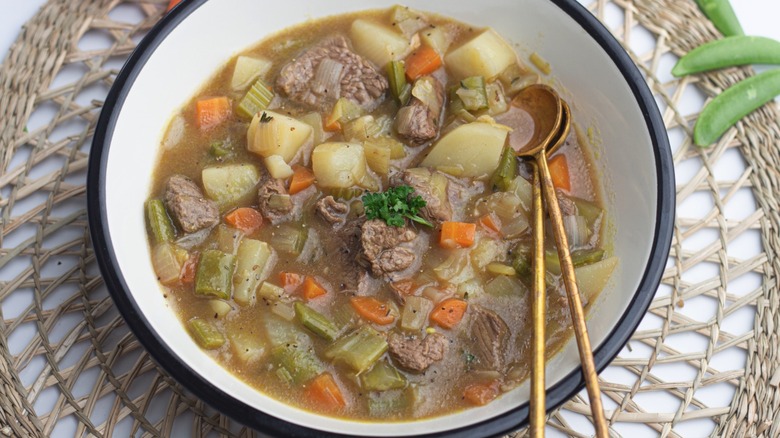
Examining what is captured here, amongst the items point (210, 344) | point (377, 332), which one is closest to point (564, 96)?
point (377, 332)

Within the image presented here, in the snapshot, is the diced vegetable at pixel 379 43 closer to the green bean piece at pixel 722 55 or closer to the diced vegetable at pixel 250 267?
the diced vegetable at pixel 250 267

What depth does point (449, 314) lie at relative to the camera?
4.10m

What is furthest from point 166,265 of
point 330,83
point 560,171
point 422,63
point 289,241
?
point 560,171

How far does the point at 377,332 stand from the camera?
405cm

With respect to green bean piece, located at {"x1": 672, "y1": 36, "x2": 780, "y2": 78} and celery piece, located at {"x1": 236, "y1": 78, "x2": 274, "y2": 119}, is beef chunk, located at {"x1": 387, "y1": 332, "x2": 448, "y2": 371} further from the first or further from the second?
green bean piece, located at {"x1": 672, "y1": 36, "x2": 780, "y2": 78}

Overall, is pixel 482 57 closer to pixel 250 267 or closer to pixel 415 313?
pixel 415 313

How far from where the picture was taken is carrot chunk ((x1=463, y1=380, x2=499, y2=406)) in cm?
390

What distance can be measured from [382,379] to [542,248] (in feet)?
3.57

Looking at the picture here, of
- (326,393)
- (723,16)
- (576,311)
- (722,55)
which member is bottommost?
(326,393)

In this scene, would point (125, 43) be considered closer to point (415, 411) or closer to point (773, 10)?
point (415, 411)

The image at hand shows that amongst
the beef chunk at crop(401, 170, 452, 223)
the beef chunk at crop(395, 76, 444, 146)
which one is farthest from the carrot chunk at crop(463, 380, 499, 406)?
the beef chunk at crop(395, 76, 444, 146)

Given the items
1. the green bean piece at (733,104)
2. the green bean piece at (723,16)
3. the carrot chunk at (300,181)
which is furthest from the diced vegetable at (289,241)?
the green bean piece at (723,16)

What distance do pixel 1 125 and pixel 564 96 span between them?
3.45m

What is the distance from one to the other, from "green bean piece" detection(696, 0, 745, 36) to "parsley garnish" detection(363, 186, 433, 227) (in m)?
2.53
